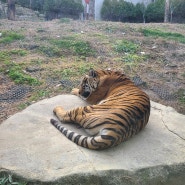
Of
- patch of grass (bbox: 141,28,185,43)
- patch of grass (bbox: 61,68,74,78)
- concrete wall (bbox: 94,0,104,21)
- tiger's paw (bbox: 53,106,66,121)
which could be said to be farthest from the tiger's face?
concrete wall (bbox: 94,0,104,21)

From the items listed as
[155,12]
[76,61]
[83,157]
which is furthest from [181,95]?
[155,12]

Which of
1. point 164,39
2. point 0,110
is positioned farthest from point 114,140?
point 164,39

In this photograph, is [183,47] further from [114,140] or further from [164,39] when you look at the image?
[114,140]

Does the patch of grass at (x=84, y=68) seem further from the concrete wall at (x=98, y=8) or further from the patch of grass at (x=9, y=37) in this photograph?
the concrete wall at (x=98, y=8)

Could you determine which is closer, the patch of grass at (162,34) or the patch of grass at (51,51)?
the patch of grass at (51,51)

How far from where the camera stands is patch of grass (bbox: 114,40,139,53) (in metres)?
9.90

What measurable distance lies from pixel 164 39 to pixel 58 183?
850cm

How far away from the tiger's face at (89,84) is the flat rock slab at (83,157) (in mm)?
981

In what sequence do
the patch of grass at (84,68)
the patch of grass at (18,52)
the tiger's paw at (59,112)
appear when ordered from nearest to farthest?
1. the tiger's paw at (59,112)
2. the patch of grass at (84,68)
3. the patch of grass at (18,52)

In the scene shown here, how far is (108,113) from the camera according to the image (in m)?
4.50

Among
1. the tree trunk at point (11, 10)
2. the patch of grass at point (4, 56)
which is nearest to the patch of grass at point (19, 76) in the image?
the patch of grass at point (4, 56)

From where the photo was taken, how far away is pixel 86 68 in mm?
8320

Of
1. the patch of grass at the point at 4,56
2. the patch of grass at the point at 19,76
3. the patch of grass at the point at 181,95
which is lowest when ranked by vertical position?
the patch of grass at the point at 181,95

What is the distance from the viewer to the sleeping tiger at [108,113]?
14.0 feet
